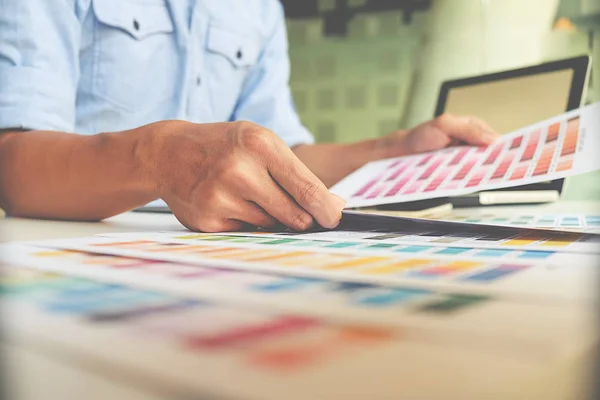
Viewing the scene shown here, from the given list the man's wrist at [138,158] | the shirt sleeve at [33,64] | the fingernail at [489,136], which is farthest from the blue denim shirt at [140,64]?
the fingernail at [489,136]

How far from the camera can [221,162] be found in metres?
0.45

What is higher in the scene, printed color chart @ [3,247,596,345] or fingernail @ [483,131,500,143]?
printed color chart @ [3,247,596,345]

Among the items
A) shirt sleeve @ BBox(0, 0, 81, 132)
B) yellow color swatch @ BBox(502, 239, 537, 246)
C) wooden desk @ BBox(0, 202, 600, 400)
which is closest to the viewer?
wooden desk @ BBox(0, 202, 600, 400)

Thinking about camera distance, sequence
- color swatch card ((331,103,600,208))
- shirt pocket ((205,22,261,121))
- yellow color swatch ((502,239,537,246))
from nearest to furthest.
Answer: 1. yellow color swatch ((502,239,537,246))
2. color swatch card ((331,103,600,208))
3. shirt pocket ((205,22,261,121))

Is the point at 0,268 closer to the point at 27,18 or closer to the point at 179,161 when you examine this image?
the point at 179,161

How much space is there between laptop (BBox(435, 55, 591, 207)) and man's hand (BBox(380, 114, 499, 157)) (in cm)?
12

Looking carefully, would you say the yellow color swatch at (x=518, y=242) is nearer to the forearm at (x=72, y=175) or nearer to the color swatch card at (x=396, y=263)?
the color swatch card at (x=396, y=263)

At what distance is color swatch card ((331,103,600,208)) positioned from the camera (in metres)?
0.46

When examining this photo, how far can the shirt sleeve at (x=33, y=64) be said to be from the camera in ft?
2.22

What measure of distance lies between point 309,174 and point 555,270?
224mm

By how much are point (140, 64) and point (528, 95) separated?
0.74m

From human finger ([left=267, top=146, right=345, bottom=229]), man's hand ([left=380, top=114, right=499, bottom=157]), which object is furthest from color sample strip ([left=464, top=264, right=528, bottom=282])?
man's hand ([left=380, top=114, right=499, bottom=157])

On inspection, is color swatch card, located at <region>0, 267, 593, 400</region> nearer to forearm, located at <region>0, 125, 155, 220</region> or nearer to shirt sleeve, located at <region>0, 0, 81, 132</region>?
forearm, located at <region>0, 125, 155, 220</region>

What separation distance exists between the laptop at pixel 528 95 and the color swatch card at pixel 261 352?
2.36 ft
